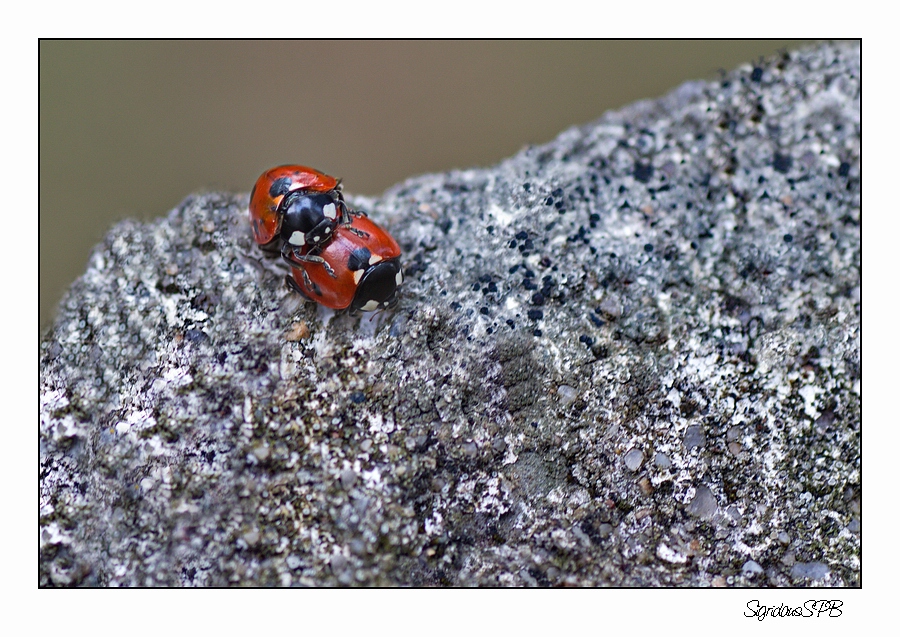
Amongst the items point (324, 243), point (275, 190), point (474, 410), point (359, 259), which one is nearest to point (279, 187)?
point (275, 190)

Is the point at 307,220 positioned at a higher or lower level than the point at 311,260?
higher

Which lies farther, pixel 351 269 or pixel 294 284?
pixel 294 284

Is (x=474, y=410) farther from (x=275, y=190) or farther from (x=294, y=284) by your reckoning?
(x=275, y=190)

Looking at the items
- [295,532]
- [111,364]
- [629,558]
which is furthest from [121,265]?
[629,558]

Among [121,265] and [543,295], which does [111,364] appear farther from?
[543,295]

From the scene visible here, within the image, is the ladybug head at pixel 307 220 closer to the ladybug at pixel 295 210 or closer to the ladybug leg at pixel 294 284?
the ladybug at pixel 295 210

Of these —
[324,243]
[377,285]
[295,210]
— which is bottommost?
[377,285]

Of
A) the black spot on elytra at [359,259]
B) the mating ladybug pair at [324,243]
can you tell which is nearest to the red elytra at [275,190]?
the mating ladybug pair at [324,243]

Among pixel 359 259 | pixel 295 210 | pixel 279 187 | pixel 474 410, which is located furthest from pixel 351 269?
pixel 474 410
